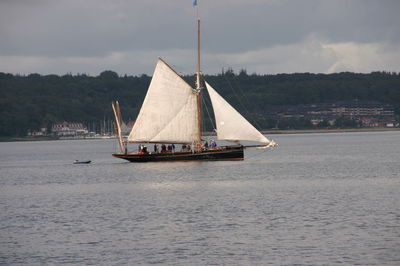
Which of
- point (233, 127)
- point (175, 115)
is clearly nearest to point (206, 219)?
point (233, 127)

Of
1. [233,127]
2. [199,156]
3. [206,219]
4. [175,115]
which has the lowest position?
[206,219]

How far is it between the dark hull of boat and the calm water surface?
9.03 m

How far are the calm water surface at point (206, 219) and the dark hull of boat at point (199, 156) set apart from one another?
903 cm

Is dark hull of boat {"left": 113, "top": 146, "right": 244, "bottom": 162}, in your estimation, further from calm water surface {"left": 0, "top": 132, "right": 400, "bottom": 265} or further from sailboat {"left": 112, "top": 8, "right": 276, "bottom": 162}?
calm water surface {"left": 0, "top": 132, "right": 400, "bottom": 265}

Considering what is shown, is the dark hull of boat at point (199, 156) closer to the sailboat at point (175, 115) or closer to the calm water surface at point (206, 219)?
the sailboat at point (175, 115)

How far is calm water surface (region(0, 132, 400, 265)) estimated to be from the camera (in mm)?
35969

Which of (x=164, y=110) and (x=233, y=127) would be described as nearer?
(x=233, y=127)

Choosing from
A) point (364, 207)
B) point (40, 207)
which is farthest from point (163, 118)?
point (364, 207)

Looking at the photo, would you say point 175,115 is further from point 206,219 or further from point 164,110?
point 206,219

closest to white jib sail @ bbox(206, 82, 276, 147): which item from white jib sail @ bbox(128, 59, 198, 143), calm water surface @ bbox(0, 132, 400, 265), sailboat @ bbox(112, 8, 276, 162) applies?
sailboat @ bbox(112, 8, 276, 162)

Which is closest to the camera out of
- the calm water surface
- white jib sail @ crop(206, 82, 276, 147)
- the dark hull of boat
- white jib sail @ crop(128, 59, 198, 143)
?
the calm water surface

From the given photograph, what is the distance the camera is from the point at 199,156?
3504 inches

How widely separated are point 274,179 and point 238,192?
1189 cm

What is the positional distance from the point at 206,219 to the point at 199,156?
43.2 m
